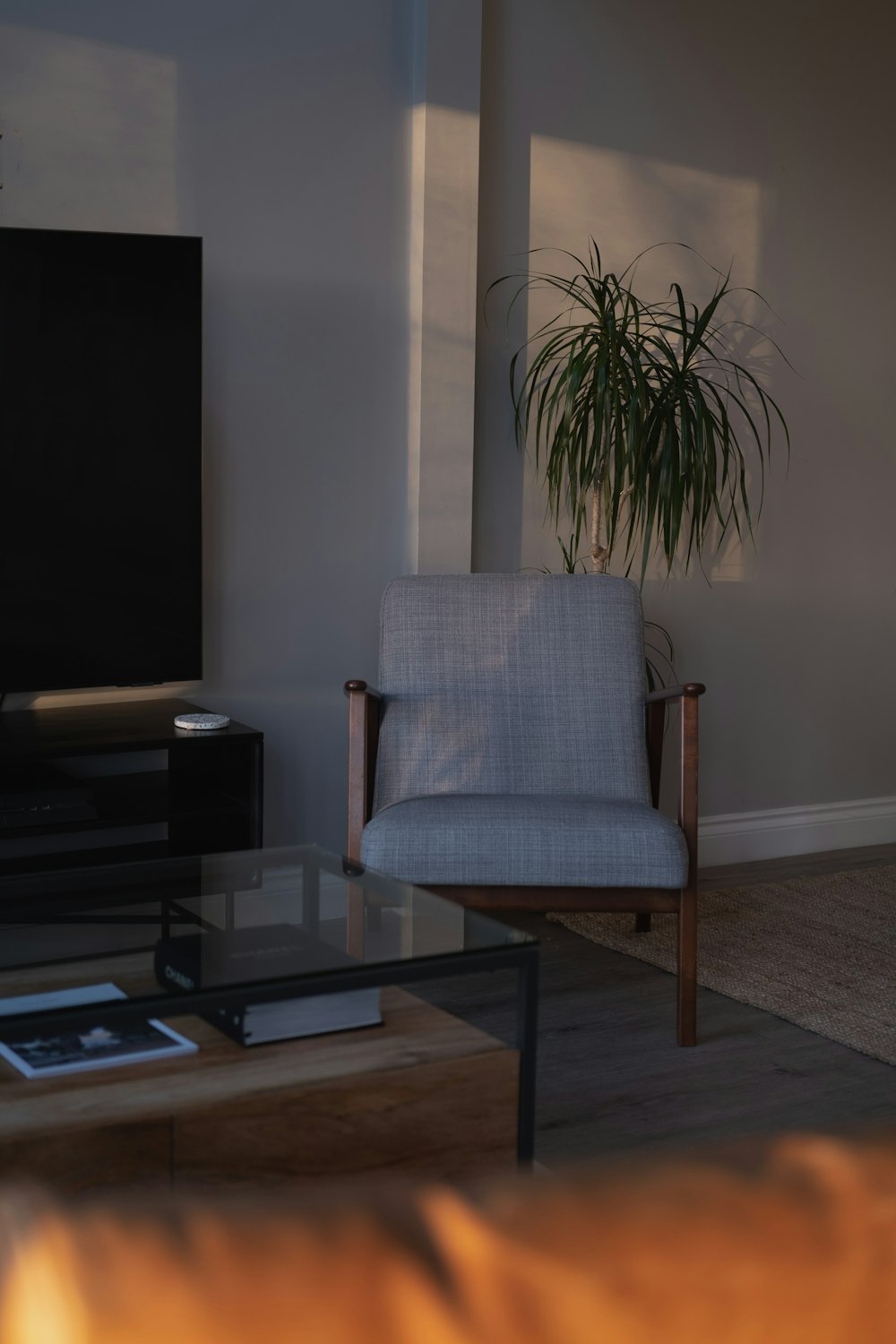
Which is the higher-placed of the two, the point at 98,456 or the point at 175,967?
the point at 98,456

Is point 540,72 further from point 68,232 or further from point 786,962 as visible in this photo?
point 786,962

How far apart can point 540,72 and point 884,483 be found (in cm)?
175

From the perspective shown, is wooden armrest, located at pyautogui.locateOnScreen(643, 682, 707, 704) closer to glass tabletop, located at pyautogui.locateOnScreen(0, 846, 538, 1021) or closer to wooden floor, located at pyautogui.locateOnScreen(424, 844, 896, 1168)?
wooden floor, located at pyautogui.locateOnScreen(424, 844, 896, 1168)

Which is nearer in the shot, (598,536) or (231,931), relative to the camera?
(231,931)

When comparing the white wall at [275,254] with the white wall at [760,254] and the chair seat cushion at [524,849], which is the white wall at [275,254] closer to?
the white wall at [760,254]

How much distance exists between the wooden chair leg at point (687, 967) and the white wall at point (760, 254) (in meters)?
1.47

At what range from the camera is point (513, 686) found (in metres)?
3.11

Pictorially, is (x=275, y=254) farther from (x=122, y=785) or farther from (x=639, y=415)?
(x=122, y=785)

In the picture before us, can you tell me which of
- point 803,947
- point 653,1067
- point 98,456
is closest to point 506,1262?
point 653,1067

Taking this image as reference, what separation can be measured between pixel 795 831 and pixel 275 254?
2.43 metres

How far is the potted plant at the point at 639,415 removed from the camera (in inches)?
142

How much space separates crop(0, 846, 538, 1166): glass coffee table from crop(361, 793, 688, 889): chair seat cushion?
56cm

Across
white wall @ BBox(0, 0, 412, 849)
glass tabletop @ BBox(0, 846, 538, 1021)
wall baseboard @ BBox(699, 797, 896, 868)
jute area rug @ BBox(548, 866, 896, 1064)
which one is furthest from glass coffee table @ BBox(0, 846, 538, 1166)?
wall baseboard @ BBox(699, 797, 896, 868)

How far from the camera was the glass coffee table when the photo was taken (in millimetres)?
1517
